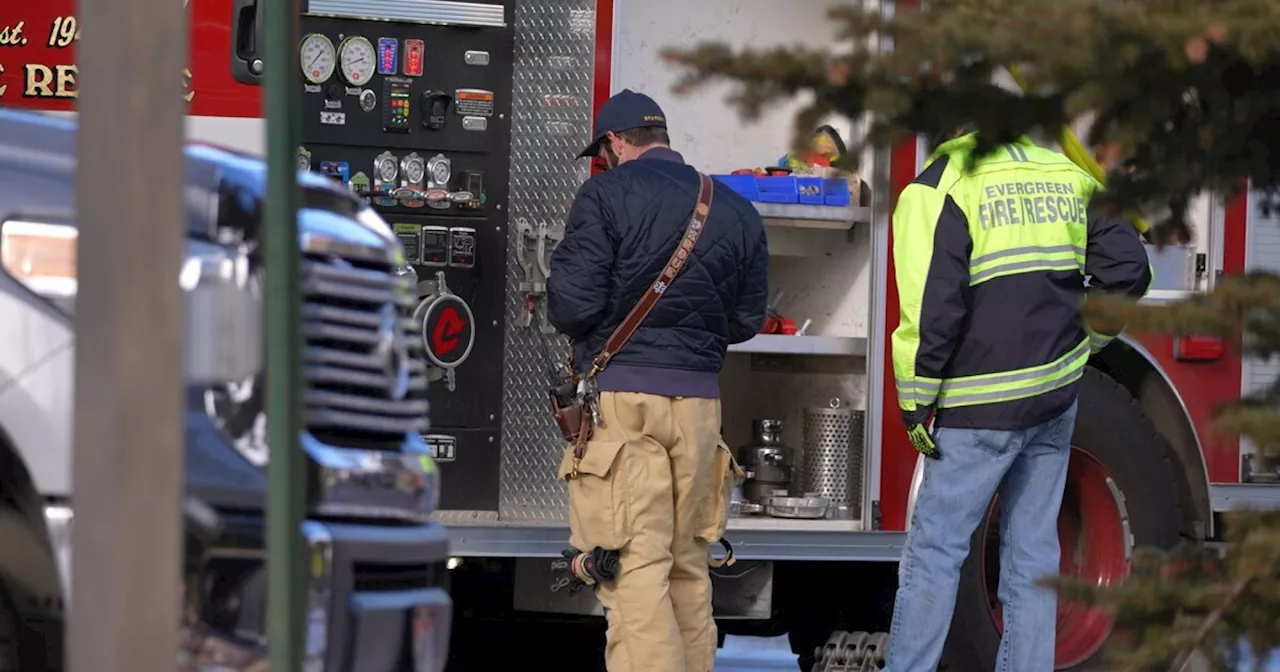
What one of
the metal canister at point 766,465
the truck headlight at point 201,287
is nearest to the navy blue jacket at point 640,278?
the metal canister at point 766,465

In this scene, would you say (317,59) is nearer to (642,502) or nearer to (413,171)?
(413,171)

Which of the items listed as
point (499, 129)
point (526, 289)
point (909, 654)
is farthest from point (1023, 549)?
point (499, 129)

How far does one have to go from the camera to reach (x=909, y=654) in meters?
5.51

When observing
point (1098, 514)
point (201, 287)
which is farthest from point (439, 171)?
point (201, 287)

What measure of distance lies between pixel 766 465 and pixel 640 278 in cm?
142

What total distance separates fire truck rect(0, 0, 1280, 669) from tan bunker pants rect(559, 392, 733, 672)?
52 cm

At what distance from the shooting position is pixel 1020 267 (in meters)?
5.35

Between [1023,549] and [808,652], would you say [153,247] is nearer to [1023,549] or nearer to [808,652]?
[1023,549]

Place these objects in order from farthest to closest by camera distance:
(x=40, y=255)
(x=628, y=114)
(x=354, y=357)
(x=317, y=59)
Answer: (x=317, y=59) < (x=628, y=114) < (x=354, y=357) < (x=40, y=255)

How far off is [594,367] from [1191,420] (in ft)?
7.86

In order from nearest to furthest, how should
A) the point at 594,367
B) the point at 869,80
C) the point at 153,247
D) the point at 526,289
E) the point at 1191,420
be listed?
the point at 869,80, the point at 153,247, the point at 594,367, the point at 526,289, the point at 1191,420

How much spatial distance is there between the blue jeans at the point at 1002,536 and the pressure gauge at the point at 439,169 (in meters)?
1.86

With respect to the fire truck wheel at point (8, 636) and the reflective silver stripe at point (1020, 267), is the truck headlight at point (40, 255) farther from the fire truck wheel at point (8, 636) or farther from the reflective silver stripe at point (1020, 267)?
the reflective silver stripe at point (1020, 267)

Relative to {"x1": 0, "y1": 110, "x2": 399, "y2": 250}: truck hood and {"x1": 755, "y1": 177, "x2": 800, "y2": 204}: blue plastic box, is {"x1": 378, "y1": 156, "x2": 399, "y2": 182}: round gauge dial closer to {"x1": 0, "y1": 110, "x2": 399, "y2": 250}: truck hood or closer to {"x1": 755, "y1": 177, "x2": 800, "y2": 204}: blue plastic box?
{"x1": 755, "y1": 177, "x2": 800, "y2": 204}: blue plastic box
